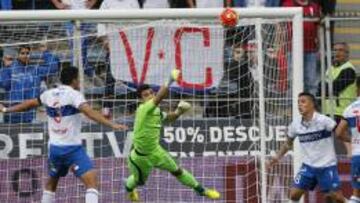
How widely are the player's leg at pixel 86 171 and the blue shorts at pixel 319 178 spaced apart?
8.64ft

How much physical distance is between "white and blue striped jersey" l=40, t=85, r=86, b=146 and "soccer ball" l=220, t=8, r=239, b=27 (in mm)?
1822

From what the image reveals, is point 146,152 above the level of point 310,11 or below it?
below

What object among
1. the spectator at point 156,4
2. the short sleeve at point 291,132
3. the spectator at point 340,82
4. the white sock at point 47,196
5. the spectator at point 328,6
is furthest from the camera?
the spectator at point 156,4

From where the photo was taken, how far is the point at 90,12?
15.0 meters

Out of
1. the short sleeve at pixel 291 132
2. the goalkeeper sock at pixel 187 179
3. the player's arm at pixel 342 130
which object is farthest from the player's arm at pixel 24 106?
the player's arm at pixel 342 130

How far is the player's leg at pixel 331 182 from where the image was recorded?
15.9 m

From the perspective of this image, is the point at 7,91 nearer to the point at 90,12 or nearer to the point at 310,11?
the point at 90,12

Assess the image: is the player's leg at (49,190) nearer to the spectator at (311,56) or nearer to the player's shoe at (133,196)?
the player's shoe at (133,196)

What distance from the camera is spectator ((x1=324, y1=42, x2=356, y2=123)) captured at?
16.9 meters

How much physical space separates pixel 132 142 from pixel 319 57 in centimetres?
269

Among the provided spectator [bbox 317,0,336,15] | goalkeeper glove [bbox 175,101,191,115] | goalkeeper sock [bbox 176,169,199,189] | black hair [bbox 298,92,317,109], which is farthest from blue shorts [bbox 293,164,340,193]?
spectator [bbox 317,0,336,15]

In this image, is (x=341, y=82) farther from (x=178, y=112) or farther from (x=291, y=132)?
(x=178, y=112)

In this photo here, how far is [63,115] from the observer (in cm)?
1475

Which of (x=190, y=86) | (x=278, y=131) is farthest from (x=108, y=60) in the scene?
(x=278, y=131)
